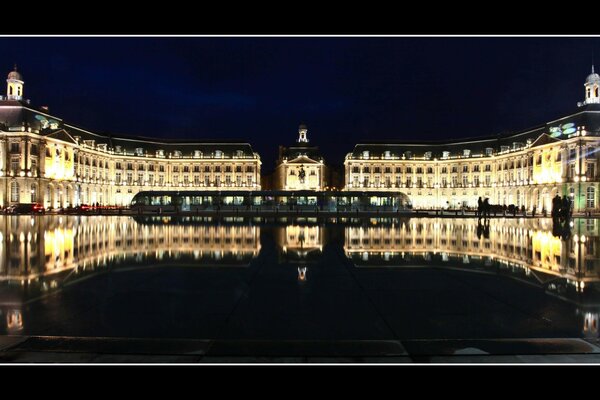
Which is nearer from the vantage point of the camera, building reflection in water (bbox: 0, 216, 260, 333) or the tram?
building reflection in water (bbox: 0, 216, 260, 333)

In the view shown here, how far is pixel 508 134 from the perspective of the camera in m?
88.2

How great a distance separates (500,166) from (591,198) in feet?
90.0

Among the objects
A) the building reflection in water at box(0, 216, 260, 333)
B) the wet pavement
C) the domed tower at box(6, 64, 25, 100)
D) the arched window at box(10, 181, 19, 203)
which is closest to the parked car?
the arched window at box(10, 181, 19, 203)

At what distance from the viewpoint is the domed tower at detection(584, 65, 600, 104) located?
66750mm

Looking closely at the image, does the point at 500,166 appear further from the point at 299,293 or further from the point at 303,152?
the point at 299,293

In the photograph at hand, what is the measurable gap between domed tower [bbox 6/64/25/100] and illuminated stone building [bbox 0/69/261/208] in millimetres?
66

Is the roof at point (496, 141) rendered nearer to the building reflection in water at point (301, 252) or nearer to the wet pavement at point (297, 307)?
A: the wet pavement at point (297, 307)

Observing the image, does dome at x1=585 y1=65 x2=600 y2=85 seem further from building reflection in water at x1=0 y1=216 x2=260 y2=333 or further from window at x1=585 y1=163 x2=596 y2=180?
building reflection in water at x1=0 y1=216 x2=260 y2=333

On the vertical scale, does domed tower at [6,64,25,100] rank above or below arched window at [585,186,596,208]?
above

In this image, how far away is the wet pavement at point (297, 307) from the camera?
510 centimetres

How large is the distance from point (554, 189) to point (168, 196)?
191 ft

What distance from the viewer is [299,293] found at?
8.05 m

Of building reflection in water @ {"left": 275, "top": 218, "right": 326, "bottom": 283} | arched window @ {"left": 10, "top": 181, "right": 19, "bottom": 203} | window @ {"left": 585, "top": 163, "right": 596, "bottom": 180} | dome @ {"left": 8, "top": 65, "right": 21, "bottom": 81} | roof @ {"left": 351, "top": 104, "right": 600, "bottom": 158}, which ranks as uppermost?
dome @ {"left": 8, "top": 65, "right": 21, "bottom": 81}
